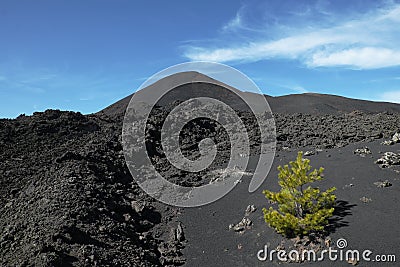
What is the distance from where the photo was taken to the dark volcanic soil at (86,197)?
10102 mm

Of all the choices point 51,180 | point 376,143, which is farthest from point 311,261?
point 376,143

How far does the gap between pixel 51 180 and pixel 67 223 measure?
4220 millimetres

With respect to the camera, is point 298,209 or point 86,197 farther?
point 86,197

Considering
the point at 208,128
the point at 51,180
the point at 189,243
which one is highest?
the point at 208,128

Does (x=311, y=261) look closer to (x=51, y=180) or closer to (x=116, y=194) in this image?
(x=116, y=194)

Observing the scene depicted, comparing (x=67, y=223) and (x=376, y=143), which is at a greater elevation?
(x=376, y=143)

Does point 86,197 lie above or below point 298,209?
above

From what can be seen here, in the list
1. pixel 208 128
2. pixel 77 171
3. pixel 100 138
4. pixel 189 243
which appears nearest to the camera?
pixel 189 243

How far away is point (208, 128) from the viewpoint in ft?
83.8

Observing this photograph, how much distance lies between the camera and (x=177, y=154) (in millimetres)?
22094

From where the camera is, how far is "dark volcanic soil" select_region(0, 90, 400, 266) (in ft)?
33.1

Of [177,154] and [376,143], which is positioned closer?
[376,143]

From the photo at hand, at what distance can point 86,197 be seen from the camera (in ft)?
43.0

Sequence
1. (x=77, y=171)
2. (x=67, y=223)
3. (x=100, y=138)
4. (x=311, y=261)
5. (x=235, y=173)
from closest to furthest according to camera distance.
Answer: (x=311, y=261) < (x=67, y=223) < (x=77, y=171) < (x=235, y=173) < (x=100, y=138)
